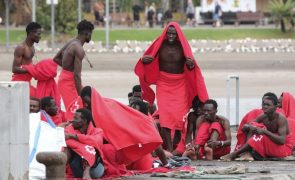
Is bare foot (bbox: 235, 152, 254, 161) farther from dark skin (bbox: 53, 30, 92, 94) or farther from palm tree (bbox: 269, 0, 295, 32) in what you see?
palm tree (bbox: 269, 0, 295, 32)

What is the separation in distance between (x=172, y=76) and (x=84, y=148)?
407 centimetres

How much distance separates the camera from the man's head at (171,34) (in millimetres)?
15156

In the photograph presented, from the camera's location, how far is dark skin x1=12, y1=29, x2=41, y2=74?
15688 mm

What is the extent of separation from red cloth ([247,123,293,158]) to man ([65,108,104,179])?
2803 millimetres

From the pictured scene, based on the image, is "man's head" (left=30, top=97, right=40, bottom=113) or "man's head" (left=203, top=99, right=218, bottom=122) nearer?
"man's head" (left=30, top=97, right=40, bottom=113)

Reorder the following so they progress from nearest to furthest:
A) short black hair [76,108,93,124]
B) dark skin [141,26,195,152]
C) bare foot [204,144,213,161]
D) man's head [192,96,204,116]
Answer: short black hair [76,108,93,124] → bare foot [204,144,213,161] → man's head [192,96,204,116] → dark skin [141,26,195,152]

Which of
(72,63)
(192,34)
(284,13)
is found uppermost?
(72,63)

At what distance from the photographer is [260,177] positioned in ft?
39.1

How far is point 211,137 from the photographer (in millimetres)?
14383

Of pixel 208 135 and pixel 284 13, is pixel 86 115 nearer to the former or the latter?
pixel 208 135

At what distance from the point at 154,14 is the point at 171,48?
4650 centimetres

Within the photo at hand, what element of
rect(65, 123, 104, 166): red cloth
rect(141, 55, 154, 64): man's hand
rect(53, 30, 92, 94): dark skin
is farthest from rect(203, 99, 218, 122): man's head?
rect(65, 123, 104, 166): red cloth

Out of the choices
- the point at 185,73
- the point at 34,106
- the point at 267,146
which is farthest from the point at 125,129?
the point at 185,73

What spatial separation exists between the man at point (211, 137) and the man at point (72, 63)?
1.73 m
